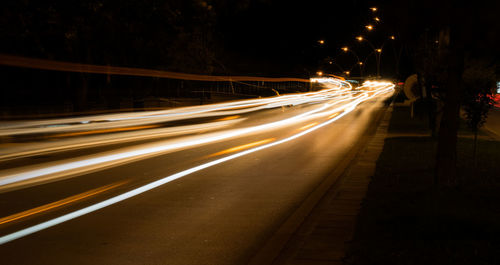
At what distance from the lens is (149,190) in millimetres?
9453

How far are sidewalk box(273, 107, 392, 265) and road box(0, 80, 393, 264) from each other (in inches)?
18.5

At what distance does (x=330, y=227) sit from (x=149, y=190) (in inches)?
164

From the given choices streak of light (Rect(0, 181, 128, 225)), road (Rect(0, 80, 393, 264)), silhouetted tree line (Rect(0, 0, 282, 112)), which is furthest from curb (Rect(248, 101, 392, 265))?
silhouetted tree line (Rect(0, 0, 282, 112))

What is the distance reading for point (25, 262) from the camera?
555 centimetres

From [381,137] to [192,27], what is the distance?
730 cm

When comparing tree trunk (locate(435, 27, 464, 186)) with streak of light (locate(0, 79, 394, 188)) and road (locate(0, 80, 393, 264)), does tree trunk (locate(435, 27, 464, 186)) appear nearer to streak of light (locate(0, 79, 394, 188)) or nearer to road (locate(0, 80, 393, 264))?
road (locate(0, 80, 393, 264))

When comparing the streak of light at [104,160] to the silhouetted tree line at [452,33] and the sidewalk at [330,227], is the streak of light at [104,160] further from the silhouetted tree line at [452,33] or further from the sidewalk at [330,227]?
the silhouetted tree line at [452,33]

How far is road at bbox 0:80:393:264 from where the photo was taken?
240 inches

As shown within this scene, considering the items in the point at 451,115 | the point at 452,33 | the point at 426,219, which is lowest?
the point at 426,219

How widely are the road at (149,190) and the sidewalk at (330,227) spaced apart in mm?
470

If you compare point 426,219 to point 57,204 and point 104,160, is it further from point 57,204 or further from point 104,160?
point 104,160

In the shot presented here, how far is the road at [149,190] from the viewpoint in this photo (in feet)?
20.0

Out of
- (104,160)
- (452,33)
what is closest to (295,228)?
(452,33)

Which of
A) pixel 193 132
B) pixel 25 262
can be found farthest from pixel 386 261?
pixel 193 132
